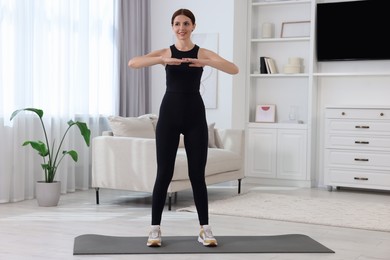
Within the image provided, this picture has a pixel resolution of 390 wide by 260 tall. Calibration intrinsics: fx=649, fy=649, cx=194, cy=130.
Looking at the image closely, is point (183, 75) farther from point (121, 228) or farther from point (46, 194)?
point (46, 194)

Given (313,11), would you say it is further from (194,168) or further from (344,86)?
(194,168)

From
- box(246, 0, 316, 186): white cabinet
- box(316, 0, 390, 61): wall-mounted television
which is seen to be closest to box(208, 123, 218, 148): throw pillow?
box(246, 0, 316, 186): white cabinet

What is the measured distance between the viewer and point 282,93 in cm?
738

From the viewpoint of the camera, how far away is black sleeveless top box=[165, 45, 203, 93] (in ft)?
11.9

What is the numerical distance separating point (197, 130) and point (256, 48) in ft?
13.3

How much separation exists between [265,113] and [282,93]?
12.0 inches

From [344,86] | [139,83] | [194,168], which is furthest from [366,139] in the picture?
[194,168]

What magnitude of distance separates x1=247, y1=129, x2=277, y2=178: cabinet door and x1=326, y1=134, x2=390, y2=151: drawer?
0.73 meters

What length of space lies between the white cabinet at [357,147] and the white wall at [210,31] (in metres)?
1.17

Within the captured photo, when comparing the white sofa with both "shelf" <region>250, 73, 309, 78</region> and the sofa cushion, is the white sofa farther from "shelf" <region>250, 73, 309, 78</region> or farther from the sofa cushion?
"shelf" <region>250, 73, 309, 78</region>

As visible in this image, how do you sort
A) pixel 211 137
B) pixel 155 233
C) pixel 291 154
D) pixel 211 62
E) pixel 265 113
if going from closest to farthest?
pixel 211 62 < pixel 155 233 < pixel 211 137 < pixel 291 154 < pixel 265 113

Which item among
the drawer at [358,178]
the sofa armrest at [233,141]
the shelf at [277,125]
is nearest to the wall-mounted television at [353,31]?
the shelf at [277,125]

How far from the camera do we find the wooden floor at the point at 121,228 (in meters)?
3.57

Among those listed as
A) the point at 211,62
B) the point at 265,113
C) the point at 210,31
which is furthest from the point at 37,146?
the point at 265,113
